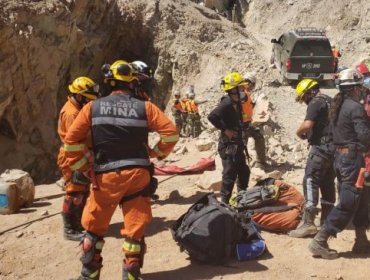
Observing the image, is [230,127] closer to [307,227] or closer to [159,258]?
[307,227]

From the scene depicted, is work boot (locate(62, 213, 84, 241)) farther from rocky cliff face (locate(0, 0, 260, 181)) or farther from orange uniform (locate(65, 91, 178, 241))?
rocky cliff face (locate(0, 0, 260, 181))

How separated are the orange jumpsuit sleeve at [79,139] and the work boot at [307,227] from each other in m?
2.56

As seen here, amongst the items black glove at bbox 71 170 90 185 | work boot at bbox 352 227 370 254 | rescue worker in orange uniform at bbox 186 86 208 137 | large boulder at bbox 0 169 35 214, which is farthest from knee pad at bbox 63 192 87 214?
rescue worker in orange uniform at bbox 186 86 208 137

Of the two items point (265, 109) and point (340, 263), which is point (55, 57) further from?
point (340, 263)

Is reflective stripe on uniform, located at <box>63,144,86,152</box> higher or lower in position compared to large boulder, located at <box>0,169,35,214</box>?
higher

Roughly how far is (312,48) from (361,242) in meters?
11.9

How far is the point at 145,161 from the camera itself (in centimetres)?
405

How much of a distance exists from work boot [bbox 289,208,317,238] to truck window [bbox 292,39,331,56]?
11.1 metres

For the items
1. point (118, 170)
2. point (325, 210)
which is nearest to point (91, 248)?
point (118, 170)

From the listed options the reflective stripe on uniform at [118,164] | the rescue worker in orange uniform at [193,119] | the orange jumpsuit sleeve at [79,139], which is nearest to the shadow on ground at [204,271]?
the reflective stripe on uniform at [118,164]

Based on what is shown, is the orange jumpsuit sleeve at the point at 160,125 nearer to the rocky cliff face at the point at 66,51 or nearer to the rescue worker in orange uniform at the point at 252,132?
the rescue worker in orange uniform at the point at 252,132

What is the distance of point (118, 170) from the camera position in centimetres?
395

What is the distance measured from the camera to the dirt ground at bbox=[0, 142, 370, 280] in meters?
4.40

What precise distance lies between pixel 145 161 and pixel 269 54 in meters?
17.5
